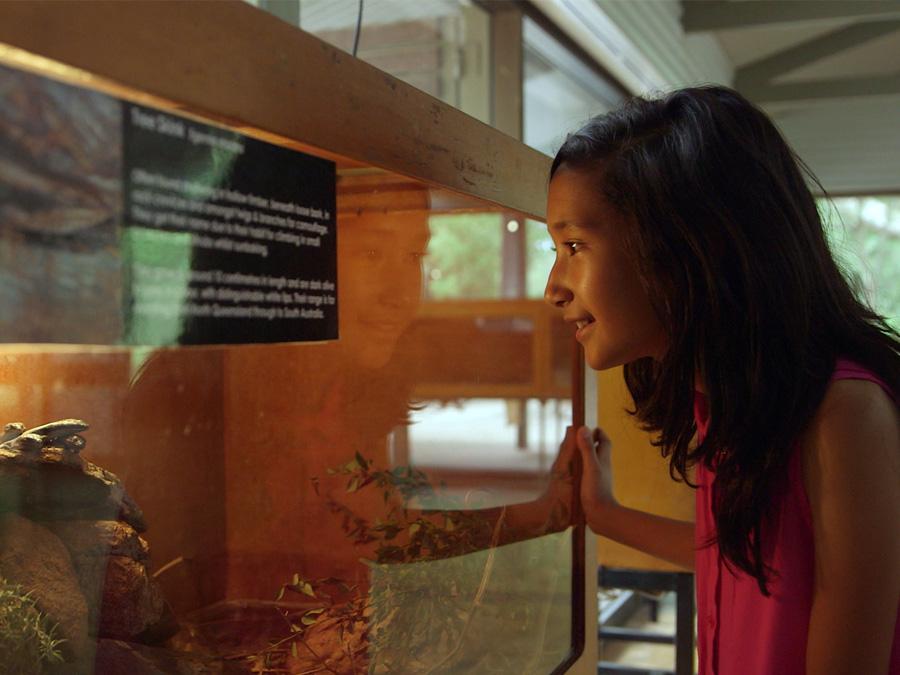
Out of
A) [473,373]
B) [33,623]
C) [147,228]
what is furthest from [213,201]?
[473,373]

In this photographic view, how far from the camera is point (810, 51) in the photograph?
227 inches

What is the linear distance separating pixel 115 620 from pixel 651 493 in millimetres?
1542

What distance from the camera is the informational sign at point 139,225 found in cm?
60

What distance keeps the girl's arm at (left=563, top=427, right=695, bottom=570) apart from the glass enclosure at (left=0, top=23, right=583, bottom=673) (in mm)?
153

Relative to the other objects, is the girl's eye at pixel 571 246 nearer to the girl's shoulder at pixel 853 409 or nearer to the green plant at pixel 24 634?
the girl's shoulder at pixel 853 409

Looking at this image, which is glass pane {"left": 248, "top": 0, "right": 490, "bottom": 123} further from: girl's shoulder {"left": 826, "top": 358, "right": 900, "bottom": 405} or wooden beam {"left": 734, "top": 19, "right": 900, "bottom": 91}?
wooden beam {"left": 734, "top": 19, "right": 900, "bottom": 91}

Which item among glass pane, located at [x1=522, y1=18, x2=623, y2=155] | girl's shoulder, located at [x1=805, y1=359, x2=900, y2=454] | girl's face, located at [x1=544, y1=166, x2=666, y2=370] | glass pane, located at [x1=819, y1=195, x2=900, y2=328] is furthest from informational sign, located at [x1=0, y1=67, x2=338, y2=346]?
glass pane, located at [x1=819, y1=195, x2=900, y2=328]

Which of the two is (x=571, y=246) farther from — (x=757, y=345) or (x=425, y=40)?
(x=425, y=40)

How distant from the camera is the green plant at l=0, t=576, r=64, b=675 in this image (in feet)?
2.55

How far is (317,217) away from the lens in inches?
35.8

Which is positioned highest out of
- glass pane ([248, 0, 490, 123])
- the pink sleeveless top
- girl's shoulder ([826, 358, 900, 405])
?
glass pane ([248, 0, 490, 123])

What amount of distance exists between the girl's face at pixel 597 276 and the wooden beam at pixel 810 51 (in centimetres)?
473

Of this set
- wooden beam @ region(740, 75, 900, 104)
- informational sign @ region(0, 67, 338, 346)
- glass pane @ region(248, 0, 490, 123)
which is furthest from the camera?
wooden beam @ region(740, 75, 900, 104)

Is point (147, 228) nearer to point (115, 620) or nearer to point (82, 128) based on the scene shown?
point (82, 128)
